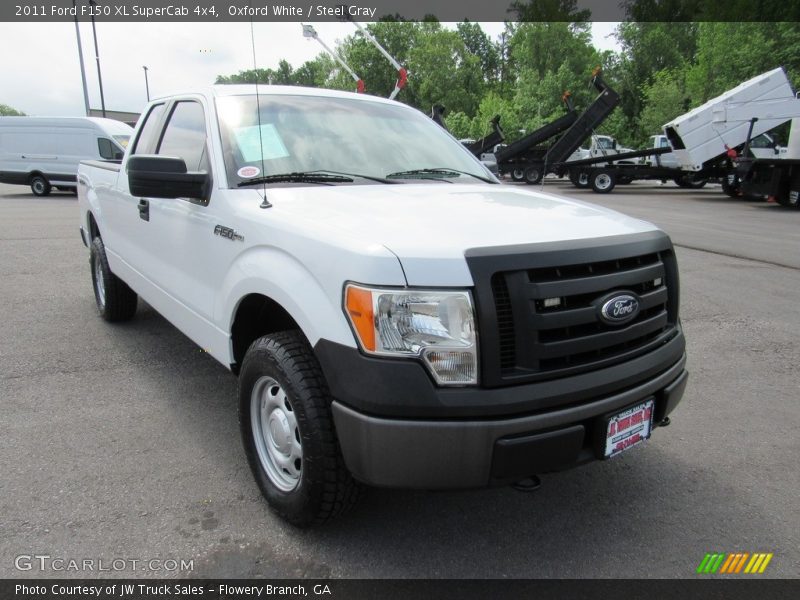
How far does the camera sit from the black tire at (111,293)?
5.13 meters

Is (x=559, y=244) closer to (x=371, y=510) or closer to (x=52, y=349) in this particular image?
(x=371, y=510)

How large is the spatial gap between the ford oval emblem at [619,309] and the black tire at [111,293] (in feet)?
14.3

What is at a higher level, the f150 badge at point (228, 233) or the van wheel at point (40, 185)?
the f150 badge at point (228, 233)

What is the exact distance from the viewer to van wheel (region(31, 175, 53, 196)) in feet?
62.8

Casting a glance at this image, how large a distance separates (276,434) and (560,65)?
193ft

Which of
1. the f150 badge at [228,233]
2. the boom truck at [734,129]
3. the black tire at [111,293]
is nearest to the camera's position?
the f150 badge at [228,233]

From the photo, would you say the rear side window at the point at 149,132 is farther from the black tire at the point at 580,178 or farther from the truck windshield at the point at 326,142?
the black tire at the point at 580,178

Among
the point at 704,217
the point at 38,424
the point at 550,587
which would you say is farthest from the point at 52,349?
the point at 704,217

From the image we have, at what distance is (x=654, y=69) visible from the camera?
50.3 m

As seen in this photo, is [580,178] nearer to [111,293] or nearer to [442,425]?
[111,293]

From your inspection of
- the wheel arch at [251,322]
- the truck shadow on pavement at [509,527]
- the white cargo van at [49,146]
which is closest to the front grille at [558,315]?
the truck shadow on pavement at [509,527]

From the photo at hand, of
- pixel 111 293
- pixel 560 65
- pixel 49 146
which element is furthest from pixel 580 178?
Result: pixel 560 65

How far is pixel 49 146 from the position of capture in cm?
1856

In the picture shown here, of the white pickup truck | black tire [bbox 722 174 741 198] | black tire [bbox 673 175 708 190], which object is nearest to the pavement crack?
the white pickup truck
